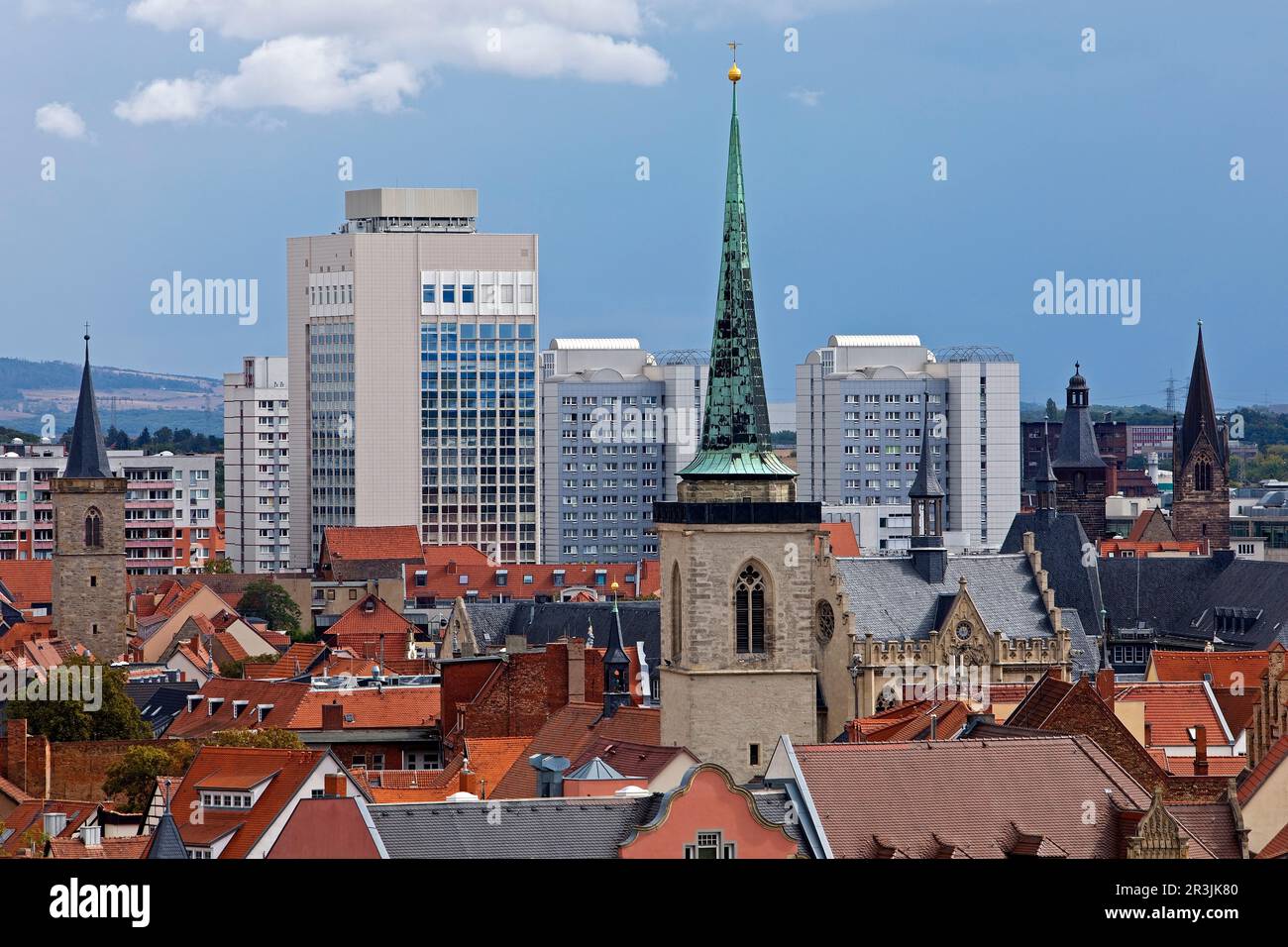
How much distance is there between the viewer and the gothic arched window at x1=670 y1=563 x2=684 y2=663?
4878 cm

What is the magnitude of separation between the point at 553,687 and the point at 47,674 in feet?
72.0

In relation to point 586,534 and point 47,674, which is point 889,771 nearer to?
point 47,674

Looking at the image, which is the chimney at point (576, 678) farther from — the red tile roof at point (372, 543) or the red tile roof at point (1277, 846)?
the red tile roof at point (372, 543)

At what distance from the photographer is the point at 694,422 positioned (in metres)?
198

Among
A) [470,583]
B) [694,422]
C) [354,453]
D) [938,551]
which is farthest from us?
[694,422]

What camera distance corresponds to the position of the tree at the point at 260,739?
59487 millimetres

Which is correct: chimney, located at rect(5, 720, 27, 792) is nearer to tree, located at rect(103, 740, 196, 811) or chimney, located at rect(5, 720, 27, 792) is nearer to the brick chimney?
tree, located at rect(103, 740, 196, 811)

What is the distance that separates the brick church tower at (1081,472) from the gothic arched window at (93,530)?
55722mm

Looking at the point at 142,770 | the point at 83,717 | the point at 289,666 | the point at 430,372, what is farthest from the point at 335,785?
the point at 430,372

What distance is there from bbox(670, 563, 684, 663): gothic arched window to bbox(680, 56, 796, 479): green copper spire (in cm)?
269

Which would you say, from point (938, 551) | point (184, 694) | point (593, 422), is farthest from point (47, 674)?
point (593, 422)

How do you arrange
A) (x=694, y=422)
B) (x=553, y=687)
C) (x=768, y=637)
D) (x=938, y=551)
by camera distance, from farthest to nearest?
(x=694, y=422) → (x=938, y=551) → (x=553, y=687) → (x=768, y=637)

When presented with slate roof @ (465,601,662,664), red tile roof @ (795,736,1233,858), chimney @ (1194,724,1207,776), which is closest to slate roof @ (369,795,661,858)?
red tile roof @ (795,736,1233,858)

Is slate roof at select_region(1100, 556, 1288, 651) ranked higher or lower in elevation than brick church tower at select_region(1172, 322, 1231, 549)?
lower
